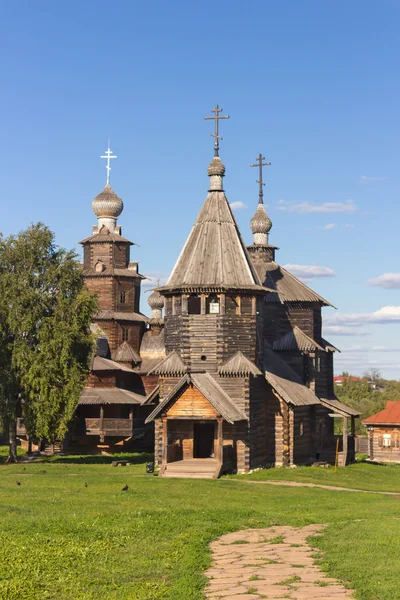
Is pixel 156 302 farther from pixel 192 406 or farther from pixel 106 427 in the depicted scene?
pixel 192 406

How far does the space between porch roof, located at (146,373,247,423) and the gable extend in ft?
0.98

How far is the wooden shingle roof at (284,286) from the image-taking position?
51375 mm

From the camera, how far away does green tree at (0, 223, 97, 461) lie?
4109 centimetres

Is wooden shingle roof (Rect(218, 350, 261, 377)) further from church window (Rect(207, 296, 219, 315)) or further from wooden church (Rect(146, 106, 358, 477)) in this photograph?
church window (Rect(207, 296, 219, 315))

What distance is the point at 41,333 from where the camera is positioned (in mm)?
41500

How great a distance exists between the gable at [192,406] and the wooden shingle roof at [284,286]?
13.9 metres

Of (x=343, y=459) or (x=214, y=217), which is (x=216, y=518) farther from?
(x=343, y=459)

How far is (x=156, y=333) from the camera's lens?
61.5 meters

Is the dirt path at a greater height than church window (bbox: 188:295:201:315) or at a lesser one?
lesser

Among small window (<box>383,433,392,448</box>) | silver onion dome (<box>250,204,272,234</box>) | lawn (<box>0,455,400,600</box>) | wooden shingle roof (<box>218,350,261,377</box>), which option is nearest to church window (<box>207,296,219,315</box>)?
wooden shingle roof (<box>218,350,261,377</box>)

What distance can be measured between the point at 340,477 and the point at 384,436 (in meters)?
22.1

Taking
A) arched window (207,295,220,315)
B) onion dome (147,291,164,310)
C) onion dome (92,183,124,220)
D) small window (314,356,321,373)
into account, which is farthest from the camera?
onion dome (147,291,164,310)

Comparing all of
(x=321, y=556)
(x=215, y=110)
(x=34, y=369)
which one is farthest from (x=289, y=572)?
(x=215, y=110)

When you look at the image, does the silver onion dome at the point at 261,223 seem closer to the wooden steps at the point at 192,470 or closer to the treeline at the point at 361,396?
the wooden steps at the point at 192,470
